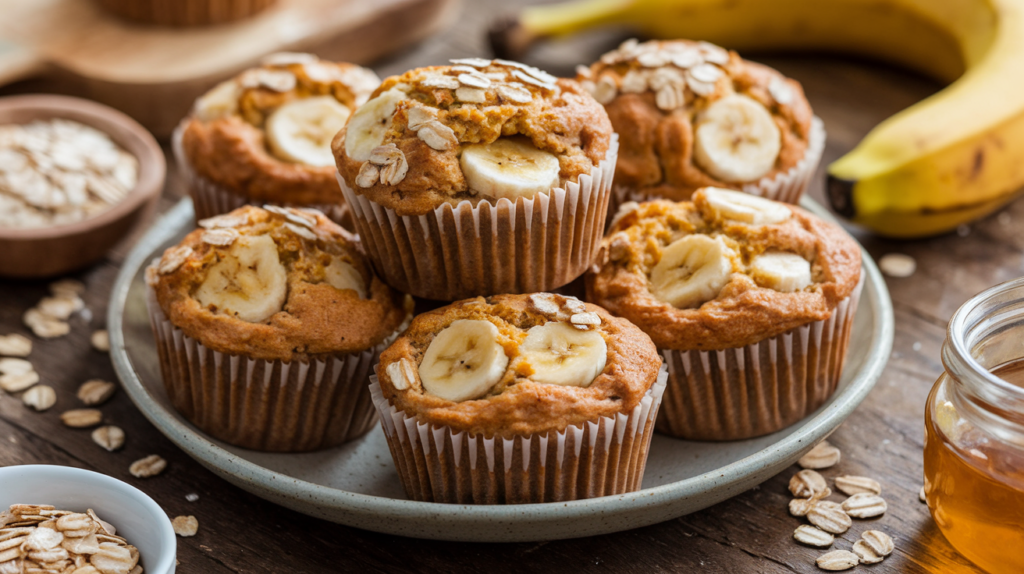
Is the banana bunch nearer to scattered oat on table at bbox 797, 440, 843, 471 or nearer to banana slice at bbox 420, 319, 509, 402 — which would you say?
scattered oat on table at bbox 797, 440, 843, 471

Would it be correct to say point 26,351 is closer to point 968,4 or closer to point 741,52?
point 741,52

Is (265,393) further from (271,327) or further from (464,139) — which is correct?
(464,139)

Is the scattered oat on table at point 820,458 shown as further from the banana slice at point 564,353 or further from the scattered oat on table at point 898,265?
the scattered oat on table at point 898,265

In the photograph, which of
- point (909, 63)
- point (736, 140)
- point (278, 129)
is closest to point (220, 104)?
point (278, 129)

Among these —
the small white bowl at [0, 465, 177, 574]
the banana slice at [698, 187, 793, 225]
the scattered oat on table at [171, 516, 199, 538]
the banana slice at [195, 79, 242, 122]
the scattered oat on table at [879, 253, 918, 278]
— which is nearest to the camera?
the small white bowl at [0, 465, 177, 574]

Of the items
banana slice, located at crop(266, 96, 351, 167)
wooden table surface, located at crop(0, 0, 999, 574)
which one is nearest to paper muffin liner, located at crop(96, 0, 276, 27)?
wooden table surface, located at crop(0, 0, 999, 574)

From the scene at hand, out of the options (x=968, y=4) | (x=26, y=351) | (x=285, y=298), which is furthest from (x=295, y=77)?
(x=968, y=4)
